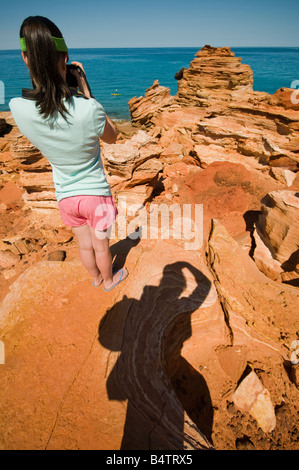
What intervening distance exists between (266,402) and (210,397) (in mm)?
530

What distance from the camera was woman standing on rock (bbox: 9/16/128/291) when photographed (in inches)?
45.5

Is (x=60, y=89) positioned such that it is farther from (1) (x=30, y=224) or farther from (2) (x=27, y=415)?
(1) (x=30, y=224)

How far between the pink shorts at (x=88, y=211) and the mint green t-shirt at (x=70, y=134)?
11 centimetres

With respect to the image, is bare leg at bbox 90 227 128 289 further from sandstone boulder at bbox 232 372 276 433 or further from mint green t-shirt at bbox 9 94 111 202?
sandstone boulder at bbox 232 372 276 433

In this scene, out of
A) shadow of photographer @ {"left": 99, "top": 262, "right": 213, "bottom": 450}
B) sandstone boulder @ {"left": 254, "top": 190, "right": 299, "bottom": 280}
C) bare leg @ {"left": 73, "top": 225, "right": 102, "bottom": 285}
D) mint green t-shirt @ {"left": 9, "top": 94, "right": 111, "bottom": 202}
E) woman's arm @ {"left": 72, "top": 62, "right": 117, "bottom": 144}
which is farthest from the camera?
sandstone boulder @ {"left": 254, "top": 190, "right": 299, "bottom": 280}

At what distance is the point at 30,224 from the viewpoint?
14.9 feet

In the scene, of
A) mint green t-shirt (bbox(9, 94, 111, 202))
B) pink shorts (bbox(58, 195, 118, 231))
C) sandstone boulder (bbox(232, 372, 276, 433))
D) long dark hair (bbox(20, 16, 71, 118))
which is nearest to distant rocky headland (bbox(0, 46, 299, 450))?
sandstone boulder (bbox(232, 372, 276, 433))

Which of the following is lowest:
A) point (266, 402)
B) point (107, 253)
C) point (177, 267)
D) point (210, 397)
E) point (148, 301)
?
point (210, 397)

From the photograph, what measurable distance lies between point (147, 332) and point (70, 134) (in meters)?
1.88

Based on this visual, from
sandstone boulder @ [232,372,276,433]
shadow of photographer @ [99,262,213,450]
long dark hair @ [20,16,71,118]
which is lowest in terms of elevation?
sandstone boulder @ [232,372,276,433]

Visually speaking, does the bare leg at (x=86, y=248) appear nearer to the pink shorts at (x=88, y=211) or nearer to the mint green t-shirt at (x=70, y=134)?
the pink shorts at (x=88, y=211)

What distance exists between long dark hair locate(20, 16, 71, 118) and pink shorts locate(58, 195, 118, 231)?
2.20ft

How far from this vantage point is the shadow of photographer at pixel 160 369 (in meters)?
1.62
